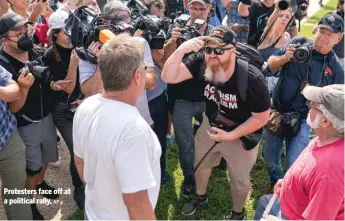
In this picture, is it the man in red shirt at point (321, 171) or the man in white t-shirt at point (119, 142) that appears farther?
the man in red shirt at point (321, 171)

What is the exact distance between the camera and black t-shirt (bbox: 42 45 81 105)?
146 inches

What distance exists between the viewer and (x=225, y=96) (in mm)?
3344

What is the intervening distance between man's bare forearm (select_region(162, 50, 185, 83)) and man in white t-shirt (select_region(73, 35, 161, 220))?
4.10ft

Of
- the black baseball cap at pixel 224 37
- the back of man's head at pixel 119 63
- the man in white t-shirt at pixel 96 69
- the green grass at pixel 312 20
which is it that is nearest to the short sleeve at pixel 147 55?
the man in white t-shirt at pixel 96 69

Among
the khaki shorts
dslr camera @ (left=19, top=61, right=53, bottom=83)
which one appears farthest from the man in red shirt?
dslr camera @ (left=19, top=61, right=53, bottom=83)

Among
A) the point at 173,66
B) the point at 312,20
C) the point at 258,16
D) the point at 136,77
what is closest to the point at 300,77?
the point at 173,66

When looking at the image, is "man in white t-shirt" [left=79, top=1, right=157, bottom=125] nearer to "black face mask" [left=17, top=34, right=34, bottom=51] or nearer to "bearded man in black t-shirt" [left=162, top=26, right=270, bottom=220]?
"bearded man in black t-shirt" [left=162, top=26, right=270, bottom=220]

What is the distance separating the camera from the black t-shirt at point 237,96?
3.21 meters

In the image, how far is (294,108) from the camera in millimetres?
3842

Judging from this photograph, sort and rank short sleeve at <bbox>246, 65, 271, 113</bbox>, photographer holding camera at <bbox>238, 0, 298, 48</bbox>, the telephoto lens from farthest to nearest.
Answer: photographer holding camera at <bbox>238, 0, 298, 48</bbox>, the telephoto lens, short sleeve at <bbox>246, 65, 271, 113</bbox>

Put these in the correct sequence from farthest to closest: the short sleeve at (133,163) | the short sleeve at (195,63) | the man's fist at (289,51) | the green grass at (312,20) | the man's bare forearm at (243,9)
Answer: the green grass at (312,20) < the man's bare forearm at (243,9) < the man's fist at (289,51) < the short sleeve at (195,63) < the short sleeve at (133,163)

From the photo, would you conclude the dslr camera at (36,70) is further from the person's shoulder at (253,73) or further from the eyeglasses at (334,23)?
the eyeglasses at (334,23)

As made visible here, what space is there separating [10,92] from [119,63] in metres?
1.48

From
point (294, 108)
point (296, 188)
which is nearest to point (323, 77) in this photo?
point (294, 108)
